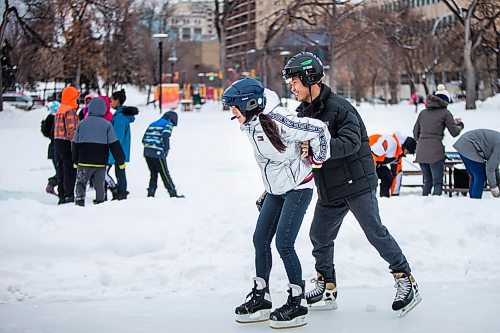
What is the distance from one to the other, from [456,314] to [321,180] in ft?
4.17

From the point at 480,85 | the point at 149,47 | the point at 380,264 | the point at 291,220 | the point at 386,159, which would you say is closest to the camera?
the point at 291,220

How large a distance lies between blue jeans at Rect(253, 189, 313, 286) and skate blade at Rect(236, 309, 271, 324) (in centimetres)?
22

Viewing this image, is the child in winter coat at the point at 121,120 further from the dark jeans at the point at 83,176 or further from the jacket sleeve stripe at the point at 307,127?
the jacket sleeve stripe at the point at 307,127

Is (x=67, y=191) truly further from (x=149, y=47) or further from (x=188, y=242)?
(x=149, y=47)

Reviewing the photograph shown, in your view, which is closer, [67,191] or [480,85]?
[67,191]

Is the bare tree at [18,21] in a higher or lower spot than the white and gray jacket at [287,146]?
higher

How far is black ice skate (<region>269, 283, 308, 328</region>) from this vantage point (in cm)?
497

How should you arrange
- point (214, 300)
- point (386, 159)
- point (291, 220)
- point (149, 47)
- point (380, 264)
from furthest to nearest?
point (149, 47) < point (386, 159) < point (380, 264) < point (214, 300) < point (291, 220)

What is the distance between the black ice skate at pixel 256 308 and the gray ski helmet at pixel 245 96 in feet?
3.72

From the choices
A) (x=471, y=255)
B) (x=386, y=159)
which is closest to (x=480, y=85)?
(x=386, y=159)

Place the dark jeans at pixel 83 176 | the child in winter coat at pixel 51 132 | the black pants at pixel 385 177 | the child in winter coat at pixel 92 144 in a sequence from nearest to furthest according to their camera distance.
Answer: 1. the child in winter coat at pixel 92 144
2. the dark jeans at pixel 83 176
3. the black pants at pixel 385 177
4. the child in winter coat at pixel 51 132

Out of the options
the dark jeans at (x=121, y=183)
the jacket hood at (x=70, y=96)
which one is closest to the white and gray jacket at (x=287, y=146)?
the jacket hood at (x=70, y=96)

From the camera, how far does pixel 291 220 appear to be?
4992mm

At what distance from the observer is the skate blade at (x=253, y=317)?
5.14m
